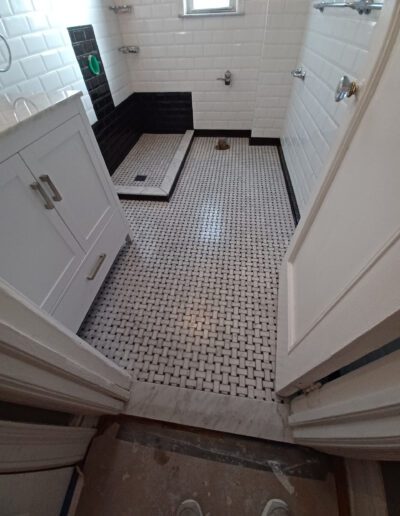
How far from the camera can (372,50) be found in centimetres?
59

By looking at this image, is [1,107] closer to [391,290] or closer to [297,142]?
[391,290]

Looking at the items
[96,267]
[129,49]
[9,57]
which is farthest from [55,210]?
[129,49]

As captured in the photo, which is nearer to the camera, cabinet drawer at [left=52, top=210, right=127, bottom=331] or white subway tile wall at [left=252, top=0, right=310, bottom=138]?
cabinet drawer at [left=52, top=210, right=127, bottom=331]

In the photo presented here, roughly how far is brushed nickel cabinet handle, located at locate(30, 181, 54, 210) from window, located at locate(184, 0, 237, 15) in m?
2.41

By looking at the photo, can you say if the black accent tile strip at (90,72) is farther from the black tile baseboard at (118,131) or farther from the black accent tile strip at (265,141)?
the black accent tile strip at (265,141)

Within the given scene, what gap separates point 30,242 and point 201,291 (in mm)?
862

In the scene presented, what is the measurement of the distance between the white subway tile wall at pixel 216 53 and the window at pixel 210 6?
0.28ft

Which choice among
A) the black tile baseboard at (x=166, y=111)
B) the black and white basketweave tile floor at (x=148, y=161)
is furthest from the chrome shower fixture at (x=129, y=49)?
the black and white basketweave tile floor at (x=148, y=161)

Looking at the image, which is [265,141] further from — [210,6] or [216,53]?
[210,6]

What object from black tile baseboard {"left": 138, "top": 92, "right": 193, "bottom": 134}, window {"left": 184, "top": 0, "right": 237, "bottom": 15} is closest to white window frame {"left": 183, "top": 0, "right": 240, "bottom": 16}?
window {"left": 184, "top": 0, "right": 237, "bottom": 15}

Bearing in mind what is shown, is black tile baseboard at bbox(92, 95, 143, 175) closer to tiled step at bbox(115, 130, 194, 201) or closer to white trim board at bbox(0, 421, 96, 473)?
tiled step at bbox(115, 130, 194, 201)

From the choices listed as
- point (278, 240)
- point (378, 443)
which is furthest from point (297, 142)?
point (378, 443)

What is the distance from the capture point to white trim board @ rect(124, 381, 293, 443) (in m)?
0.91

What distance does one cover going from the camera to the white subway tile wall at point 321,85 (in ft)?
3.50
